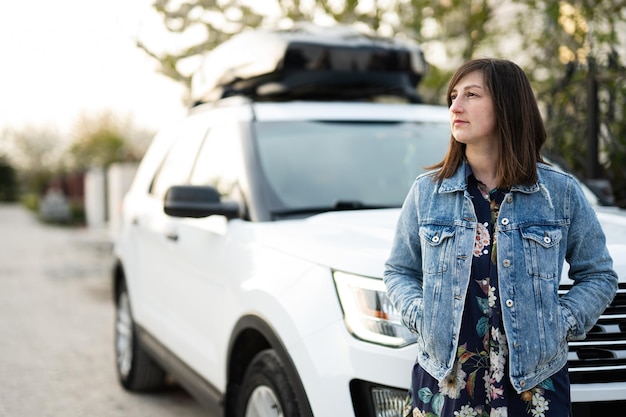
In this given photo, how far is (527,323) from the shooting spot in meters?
2.10

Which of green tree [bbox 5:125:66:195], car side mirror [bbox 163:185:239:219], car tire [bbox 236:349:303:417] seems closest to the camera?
car tire [bbox 236:349:303:417]

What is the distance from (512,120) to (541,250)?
0.37m

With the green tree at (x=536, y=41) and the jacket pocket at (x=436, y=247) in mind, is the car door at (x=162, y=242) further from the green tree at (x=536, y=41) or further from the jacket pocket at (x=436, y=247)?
the green tree at (x=536, y=41)

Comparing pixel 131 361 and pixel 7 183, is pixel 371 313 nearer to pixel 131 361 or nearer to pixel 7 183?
pixel 131 361

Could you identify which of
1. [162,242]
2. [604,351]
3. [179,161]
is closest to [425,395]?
[604,351]

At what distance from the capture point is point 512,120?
2.19 meters

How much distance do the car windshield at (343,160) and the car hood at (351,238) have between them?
21 cm

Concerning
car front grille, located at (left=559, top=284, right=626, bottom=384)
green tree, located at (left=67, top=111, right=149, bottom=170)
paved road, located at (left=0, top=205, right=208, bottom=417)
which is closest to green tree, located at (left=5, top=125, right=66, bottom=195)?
green tree, located at (left=67, top=111, right=149, bottom=170)

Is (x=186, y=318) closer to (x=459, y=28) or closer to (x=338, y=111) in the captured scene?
(x=338, y=111)

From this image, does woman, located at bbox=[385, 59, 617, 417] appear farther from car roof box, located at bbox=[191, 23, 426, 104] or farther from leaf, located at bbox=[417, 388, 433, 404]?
car roof box, located at bbox=[191, 23, 426, 104]

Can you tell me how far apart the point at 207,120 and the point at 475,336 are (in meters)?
2.82

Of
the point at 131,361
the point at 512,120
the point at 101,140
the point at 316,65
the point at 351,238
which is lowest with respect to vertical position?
the point at 101,140

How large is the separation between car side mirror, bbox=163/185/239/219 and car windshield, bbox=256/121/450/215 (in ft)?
0.82

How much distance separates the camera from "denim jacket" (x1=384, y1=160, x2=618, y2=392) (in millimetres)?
2104
